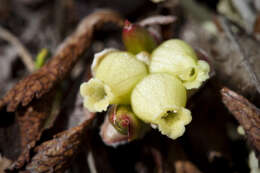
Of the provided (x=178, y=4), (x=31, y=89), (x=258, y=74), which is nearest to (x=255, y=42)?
(x=258, y=74)

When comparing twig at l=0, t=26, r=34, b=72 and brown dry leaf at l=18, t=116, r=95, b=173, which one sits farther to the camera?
twig at l=0, t=26, r=34, b=72

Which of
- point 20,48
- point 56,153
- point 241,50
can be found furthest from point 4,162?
point 241,50

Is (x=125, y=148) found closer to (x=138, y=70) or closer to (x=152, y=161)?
(x=152, y=161)

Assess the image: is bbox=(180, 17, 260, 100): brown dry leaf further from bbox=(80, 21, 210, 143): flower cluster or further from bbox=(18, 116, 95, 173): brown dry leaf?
bbox=(18, 116, 95, 173): brown dry leaf

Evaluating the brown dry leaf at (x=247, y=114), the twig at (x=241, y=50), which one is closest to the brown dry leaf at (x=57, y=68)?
the twig at (x=241, y=50)

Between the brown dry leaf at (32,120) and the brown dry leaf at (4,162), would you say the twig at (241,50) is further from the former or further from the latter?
the brown dry leaf at (4,162)

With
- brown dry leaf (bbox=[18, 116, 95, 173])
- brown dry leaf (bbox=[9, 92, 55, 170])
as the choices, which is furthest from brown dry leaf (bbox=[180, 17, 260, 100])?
brown dry leaf (bbox=[9, 92, 55, 170])
